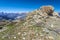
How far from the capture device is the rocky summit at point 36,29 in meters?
15.1

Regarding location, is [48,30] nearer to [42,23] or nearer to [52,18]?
[42,23]

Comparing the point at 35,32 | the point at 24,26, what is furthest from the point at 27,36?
the point at 24,26

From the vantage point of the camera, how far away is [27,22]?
693 inches

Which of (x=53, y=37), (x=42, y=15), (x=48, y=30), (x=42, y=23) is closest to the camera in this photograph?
(x=53, y=37)

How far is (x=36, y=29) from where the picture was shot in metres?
16.0

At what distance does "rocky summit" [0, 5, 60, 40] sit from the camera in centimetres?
1515

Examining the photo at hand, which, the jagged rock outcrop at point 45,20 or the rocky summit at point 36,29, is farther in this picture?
the jagged rock outcrop at point 45,20

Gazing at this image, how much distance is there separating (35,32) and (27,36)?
85 cm

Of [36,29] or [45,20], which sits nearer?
[36,29]

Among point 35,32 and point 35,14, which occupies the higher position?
point 35,14

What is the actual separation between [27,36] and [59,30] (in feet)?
10.8

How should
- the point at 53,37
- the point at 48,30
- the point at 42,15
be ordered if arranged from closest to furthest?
1. the point at 53,37
2. the point at 48,30
3. the point at 42,15

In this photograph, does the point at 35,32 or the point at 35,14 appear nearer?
the point at 35,32

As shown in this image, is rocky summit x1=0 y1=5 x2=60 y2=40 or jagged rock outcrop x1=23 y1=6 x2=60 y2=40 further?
jagged rock outcrop x1=23 y1=6 x2=60 y2=40
